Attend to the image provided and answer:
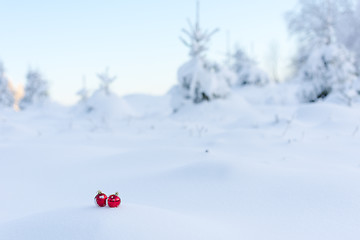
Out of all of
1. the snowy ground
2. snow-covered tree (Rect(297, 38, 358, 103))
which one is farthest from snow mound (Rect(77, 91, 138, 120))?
snow-covered tree (Rect(297, 38, 358, 103))

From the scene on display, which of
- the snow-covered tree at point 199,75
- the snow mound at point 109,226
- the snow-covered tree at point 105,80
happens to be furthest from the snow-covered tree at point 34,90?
the snow mound at point 109,226

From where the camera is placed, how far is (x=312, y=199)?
1874mm

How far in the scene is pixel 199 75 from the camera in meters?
8.88

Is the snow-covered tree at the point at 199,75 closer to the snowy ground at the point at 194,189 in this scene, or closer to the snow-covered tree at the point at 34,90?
the snowy ground at the point at 194,189

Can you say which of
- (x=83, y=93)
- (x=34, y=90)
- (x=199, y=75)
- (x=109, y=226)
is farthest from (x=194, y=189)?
(x=34, y=90)

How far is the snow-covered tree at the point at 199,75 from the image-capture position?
8.58 metres

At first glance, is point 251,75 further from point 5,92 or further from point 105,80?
point 5,92

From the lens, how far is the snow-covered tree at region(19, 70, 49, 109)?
25281 millimetres

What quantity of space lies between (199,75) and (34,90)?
22202 millimetres

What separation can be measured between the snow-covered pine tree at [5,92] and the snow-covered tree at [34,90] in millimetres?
1488

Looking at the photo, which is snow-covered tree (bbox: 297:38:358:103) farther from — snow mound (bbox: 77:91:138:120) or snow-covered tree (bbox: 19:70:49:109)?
snow-covered tree (bbox: 19:70:49:109)

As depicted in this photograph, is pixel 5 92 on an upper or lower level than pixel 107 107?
upper

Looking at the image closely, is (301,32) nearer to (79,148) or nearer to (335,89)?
(335,89)

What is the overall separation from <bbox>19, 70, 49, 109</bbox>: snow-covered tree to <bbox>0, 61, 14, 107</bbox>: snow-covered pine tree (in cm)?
149
